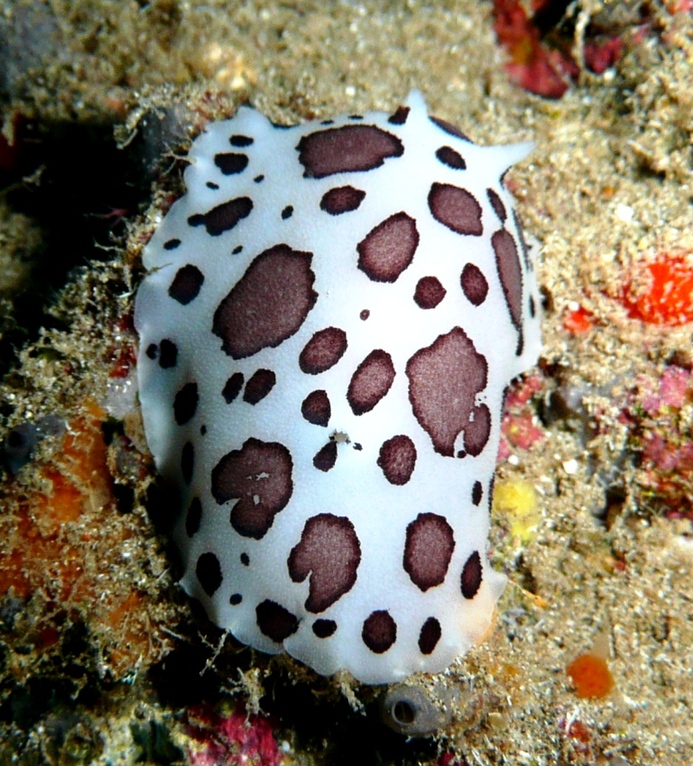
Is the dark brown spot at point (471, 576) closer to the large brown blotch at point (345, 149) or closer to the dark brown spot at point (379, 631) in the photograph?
the dark brown spot at point (379, 631)

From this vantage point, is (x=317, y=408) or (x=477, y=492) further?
(x=477, y=492)

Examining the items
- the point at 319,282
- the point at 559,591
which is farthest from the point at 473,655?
the point at 319,282

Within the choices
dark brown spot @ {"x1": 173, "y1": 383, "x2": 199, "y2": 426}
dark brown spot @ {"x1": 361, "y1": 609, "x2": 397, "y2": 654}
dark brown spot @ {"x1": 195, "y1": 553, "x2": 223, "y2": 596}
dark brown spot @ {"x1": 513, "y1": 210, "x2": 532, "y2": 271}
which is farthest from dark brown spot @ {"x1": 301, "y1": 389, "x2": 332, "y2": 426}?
dark brown spot @ {"x1": 513, "y1": 210, "x2": 532, "y2": 271}

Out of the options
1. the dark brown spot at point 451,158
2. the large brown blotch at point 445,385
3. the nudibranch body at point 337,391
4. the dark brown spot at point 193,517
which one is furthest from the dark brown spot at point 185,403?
the dark brown spot at point 451,158

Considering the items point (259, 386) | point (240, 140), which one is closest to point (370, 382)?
point (259, 386)

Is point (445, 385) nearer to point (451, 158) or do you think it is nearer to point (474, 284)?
point (474, 284)

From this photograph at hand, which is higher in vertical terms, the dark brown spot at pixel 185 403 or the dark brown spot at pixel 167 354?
the dark brown spot at pixel 167 354
